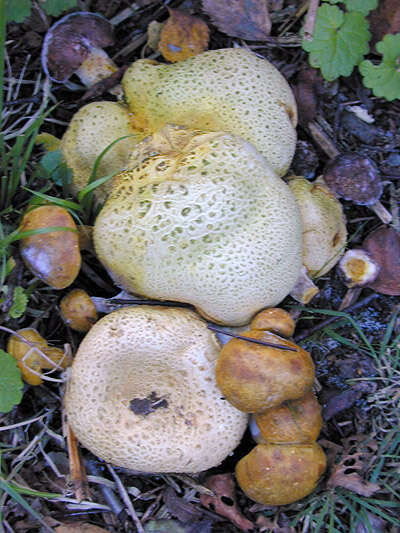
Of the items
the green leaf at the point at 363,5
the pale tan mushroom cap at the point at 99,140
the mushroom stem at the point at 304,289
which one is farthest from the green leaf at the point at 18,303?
the green leaf at the point at 363,5

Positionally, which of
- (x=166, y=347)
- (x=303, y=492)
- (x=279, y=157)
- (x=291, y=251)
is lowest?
(x=303, y=492)

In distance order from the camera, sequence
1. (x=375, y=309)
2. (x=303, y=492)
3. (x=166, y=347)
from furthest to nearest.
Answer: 1. (x=375, y=309)
2. (x=166, y=347)
3. (x=303, y=492)

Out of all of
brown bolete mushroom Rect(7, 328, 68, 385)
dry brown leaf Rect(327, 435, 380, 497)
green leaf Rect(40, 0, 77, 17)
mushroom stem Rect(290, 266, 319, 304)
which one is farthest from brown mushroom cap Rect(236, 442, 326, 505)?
green leaf Rect(40, 0, 77, 17)

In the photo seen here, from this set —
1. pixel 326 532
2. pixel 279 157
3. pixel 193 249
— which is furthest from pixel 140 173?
pixel 326 532

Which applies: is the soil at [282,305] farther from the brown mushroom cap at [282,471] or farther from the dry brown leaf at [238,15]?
the brown mushroom cap at [282,471]

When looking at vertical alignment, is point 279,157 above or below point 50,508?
above

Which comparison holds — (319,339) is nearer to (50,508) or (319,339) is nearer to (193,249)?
(193,249)

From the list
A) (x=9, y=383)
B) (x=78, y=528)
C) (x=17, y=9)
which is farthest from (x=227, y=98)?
(x=78, y=528)
